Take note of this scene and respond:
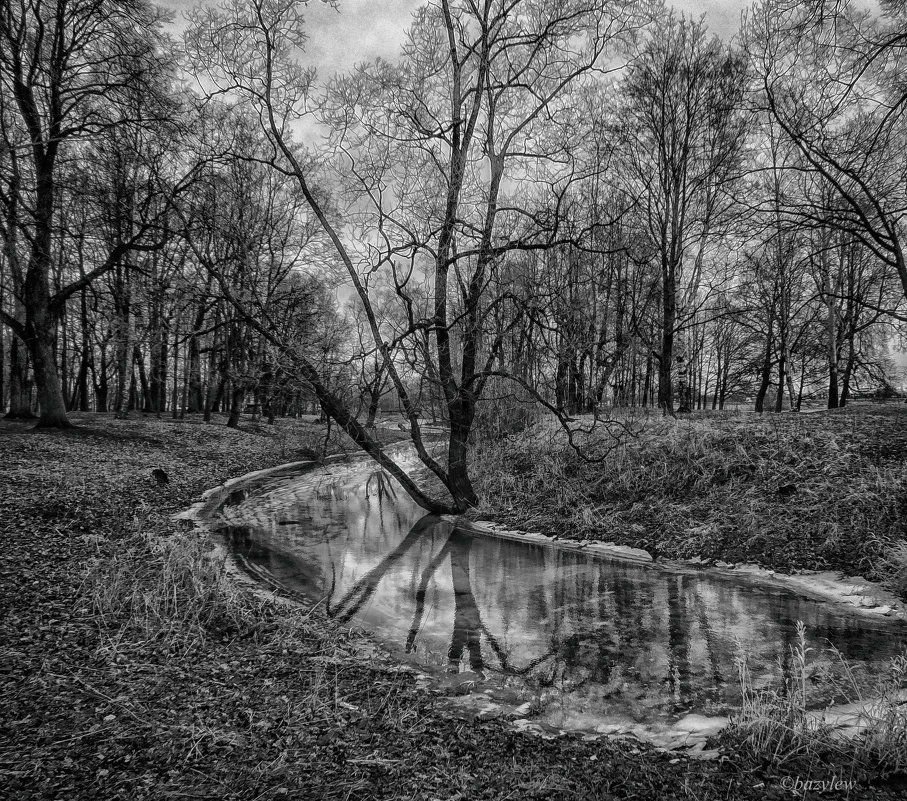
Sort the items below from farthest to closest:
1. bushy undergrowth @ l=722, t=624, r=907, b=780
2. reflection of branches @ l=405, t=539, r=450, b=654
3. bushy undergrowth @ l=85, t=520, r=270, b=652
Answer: reflection of branches @ l=405, t=539, r=450, b=654
bushy undergrowth @ l=85, t=520, r=270, b=652
bushy undergrowth @ l=722, t=624, r=907, b=780

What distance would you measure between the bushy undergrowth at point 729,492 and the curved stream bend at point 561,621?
1.01m

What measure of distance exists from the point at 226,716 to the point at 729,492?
8.87 metres

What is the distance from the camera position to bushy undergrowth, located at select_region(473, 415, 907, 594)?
7.88m

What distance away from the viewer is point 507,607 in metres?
6.71

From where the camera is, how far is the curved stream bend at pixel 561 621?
14.7ft

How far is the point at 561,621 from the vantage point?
6211 millimetres

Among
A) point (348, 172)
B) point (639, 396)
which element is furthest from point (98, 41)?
point (639, 396)

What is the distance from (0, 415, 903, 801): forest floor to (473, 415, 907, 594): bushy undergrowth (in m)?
5.60

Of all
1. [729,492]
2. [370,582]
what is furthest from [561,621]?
[729,492]

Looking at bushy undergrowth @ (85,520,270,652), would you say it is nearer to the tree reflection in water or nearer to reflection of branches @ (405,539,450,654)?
the tree reflection in water

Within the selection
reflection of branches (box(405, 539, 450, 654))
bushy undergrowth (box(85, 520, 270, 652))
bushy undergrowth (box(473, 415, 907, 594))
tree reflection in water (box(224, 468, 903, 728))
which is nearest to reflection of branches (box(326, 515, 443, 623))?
tree reflection in water (box(224, 468, 903, 728))

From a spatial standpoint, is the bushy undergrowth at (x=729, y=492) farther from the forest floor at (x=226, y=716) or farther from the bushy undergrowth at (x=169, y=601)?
the bushy undergrowth at (x=169, y=601)

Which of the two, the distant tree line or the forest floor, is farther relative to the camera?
the distant tree line

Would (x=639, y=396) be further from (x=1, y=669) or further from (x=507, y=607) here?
(x=1, y=669)
